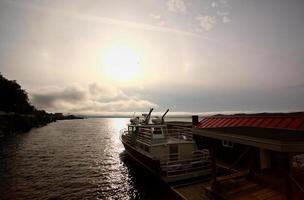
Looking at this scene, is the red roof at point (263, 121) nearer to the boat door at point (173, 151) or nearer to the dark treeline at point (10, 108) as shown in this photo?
the boat door at point (173, 151)

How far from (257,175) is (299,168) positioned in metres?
3.79

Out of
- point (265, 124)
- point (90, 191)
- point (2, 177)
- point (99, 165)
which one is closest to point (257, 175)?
point (265, 124)

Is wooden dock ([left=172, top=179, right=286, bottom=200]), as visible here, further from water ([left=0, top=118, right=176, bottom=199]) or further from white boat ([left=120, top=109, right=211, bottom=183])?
white boat ([left=120, top=109, right=211, bottom=183])

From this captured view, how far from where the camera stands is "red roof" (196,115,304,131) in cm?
1179

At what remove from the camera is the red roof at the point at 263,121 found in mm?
11788

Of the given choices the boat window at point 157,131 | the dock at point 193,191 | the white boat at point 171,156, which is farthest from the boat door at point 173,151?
the dock at point 193,191

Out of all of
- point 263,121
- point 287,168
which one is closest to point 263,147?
point 287,168

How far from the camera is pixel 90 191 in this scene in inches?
736

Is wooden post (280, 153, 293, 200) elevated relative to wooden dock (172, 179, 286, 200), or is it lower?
elevated

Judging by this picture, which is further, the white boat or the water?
the white boat

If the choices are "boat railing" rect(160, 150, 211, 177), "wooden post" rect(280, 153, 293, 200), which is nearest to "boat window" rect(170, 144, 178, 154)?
"boat railing" rect(160, 150, 211, 177)

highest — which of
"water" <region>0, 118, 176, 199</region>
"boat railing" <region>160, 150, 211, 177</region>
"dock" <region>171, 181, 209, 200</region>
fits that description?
"boat railing" <region>160, 150, 211, 177</region>

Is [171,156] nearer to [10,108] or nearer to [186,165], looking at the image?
[186,165]

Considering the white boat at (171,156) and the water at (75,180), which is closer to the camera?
the water at (75,180)
